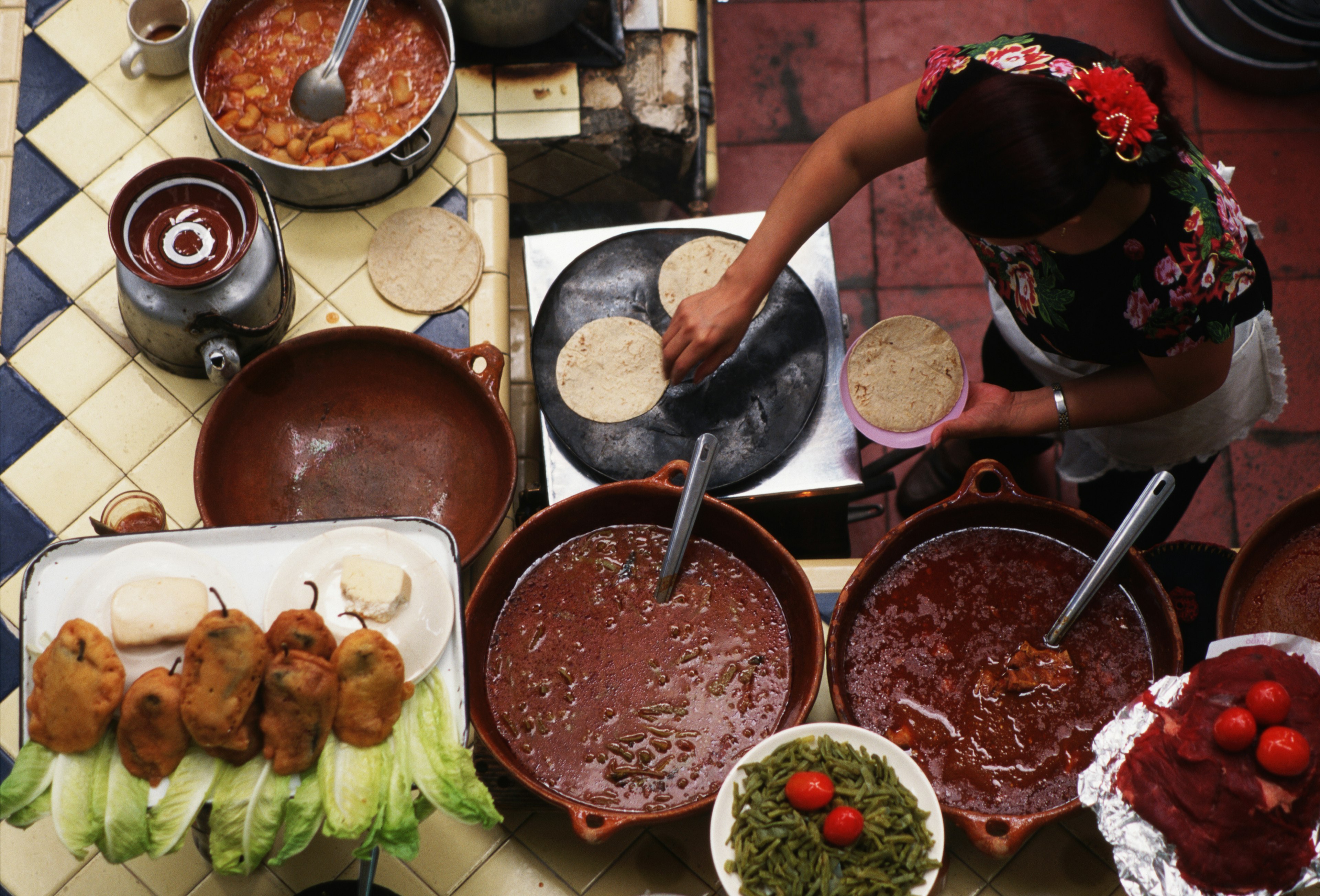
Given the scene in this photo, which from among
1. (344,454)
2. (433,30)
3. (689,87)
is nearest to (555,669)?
(344,454)

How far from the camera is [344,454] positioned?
213 centimetres

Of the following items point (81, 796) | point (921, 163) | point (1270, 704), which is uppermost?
point (81, 796)

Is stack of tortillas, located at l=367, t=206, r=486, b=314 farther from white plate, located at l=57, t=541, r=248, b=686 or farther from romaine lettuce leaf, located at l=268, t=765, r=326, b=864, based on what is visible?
romaine lettuce leaf, located at l=268, t=765, r=326, b=864

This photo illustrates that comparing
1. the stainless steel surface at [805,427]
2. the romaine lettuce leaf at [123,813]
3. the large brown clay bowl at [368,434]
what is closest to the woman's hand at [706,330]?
the stainless steel surface at [805,427]

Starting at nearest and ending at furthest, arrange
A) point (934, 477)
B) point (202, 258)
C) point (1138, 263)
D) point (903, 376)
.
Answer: point (1138, 263) → point (202, 258) → point (903, 376) → point (934, 477)

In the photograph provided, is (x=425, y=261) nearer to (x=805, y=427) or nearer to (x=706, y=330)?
(x=706, y=330)

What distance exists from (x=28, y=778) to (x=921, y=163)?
3482 millimetres

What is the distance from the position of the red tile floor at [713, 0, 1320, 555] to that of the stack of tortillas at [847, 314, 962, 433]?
116 centimetres

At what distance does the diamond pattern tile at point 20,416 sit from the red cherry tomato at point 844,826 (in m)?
1.93

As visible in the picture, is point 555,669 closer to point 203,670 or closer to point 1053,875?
point 203,670

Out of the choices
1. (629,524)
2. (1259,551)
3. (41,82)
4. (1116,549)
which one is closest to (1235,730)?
(1116,549)

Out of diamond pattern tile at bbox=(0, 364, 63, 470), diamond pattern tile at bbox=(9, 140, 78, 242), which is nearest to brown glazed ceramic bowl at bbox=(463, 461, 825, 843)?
diamond pattern tile at bbox=(0, 364, 63, 470)

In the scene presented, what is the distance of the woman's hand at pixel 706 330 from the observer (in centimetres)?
213

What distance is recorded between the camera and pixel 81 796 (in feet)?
4.25
